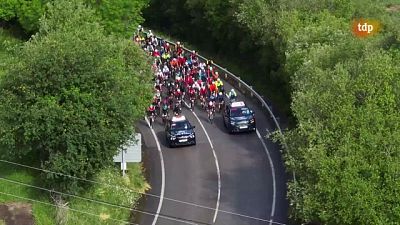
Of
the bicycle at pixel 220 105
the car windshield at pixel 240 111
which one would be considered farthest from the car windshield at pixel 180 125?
the bicycle at pixel 220 105

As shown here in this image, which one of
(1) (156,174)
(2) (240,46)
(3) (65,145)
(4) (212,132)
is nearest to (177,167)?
(1) (156,174)

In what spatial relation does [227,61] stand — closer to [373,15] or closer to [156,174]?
[373,15]

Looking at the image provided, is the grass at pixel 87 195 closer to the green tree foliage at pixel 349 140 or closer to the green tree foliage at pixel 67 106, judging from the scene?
the green tree foliage at pixel 67 106

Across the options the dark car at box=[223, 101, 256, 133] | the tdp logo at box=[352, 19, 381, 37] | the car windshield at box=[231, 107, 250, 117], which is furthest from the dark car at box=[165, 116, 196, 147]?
the tdp logo at box=[352, 19, 381, 37]

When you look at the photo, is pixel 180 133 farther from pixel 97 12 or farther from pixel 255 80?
pixel 255 80

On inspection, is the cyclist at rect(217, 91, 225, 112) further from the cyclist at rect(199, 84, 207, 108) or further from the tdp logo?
the tdp logo
